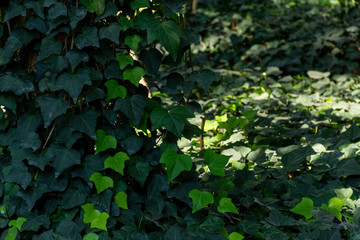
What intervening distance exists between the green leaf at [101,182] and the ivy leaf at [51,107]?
1.13 ft

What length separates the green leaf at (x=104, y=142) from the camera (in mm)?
1828

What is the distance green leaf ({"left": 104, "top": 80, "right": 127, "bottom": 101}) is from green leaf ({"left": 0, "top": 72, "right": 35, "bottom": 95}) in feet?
1.24

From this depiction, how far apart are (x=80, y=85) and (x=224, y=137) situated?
143cm

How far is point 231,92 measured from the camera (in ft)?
15.3

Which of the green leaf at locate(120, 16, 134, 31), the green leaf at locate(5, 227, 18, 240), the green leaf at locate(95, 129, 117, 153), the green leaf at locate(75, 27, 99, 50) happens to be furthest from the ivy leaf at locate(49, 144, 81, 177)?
the green leaf at locate(120, 16, 134, 31)

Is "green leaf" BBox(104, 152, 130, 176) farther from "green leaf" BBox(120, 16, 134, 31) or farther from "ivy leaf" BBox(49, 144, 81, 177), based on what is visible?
"green leaf" BBox(120, 16, 134, 31)

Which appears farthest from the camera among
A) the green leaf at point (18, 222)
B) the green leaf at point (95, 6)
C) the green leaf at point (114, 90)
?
the green leaf at point (18, 222)

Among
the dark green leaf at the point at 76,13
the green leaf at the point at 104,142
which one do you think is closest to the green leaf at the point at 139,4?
the dark green leaf at the point at 76,13

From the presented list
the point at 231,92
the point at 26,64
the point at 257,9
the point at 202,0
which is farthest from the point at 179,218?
the point at 202,0

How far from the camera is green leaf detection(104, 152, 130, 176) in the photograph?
71.7 inches

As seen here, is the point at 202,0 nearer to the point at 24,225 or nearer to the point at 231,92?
the point at 231,92

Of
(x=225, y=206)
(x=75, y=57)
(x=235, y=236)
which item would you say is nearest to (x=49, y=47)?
(x=75, y=57)

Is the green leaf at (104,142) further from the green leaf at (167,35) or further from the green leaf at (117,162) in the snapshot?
the green leaf at (167,35)

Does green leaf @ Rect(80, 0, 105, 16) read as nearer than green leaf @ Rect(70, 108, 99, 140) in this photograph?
Yes
